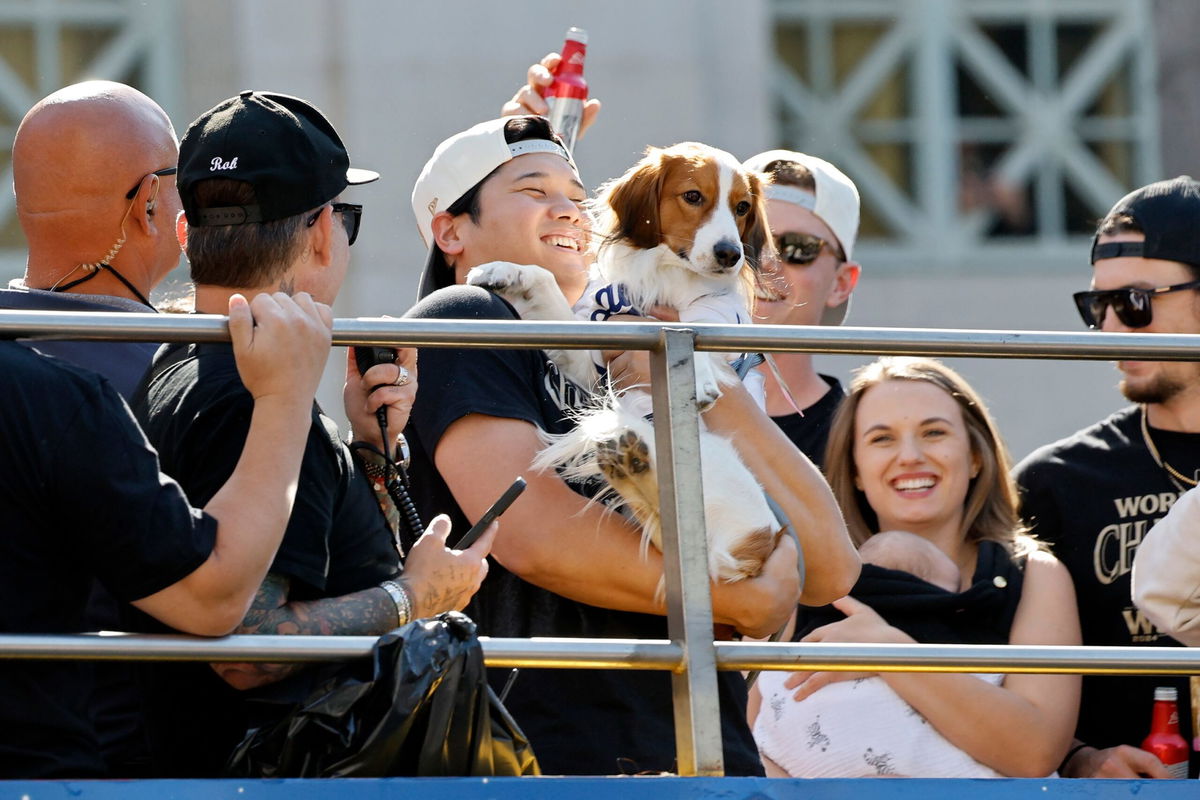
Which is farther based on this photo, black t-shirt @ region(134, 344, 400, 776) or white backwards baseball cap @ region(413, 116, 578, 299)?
white backwards baseball cap @ region(413, 116, 578, 299)

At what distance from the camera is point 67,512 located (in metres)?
2.77

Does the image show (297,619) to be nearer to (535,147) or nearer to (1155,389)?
(535,147)

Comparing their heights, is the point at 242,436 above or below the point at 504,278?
Result: below

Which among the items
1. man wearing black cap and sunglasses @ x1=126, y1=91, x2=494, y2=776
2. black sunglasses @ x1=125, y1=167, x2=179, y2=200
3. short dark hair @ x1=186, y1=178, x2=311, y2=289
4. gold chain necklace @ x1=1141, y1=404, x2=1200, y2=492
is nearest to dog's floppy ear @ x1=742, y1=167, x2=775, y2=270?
gold chain necklace @ x1=1141, y1=404, x2=1200, y2=492

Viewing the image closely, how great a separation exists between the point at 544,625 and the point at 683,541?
1.75 ft


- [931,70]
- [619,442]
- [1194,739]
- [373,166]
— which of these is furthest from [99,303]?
[931,70]

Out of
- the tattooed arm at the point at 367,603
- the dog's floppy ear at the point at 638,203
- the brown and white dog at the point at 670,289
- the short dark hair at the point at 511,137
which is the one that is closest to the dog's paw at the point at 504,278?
the brown and white dog at the point at 670,289

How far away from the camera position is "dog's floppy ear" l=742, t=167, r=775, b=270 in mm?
4629

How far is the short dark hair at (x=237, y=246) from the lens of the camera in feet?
10.4

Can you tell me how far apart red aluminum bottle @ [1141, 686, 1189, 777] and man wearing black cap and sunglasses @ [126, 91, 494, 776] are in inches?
71.7

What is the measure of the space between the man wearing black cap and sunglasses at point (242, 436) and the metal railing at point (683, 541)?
17 cm

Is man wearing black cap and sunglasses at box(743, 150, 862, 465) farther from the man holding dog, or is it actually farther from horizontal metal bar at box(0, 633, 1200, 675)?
horizontal metal bar at box(0, 633, 1200, 675)

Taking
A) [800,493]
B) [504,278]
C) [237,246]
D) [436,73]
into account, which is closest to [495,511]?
[237,246]

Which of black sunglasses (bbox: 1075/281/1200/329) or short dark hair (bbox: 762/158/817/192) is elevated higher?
short dark hair (bbox: 762/158/817/192)
